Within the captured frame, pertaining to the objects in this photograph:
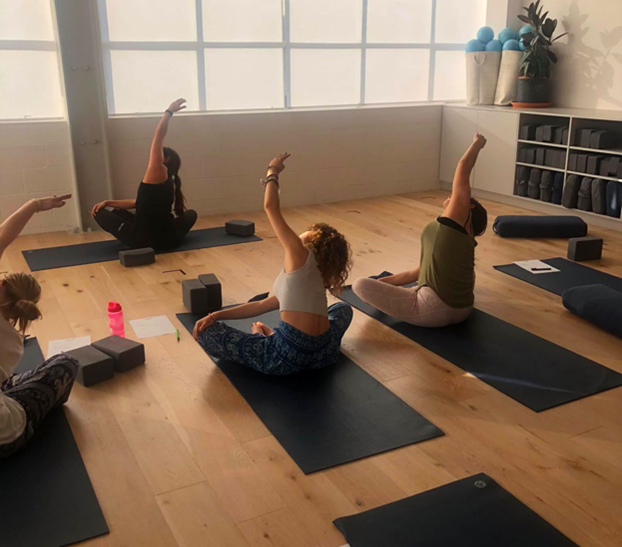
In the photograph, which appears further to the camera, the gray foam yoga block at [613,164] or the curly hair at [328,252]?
the gray foam yoga block at [613,164]

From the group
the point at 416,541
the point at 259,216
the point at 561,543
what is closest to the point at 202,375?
the point at 416,541

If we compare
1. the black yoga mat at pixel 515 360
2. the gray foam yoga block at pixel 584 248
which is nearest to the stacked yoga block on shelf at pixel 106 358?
the black yoga mat at pixel 515 360

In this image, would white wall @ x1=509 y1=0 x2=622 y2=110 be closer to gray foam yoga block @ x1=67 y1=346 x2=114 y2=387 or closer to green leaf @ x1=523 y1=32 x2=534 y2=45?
green leaf @ x1=523 y1=32 x2=534 y2=45

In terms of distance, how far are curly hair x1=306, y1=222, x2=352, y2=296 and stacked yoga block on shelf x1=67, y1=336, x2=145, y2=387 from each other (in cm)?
91

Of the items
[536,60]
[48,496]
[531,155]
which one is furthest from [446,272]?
[536,60]

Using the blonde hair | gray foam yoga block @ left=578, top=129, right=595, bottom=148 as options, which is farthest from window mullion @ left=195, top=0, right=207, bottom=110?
the blonde hair

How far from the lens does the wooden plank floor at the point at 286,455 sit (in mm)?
1927

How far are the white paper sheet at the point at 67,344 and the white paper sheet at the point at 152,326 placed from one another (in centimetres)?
25

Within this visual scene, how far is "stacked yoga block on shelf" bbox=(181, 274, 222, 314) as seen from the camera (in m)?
3.53

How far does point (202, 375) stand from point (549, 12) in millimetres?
5346

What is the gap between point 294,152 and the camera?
6195mm

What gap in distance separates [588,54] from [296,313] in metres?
4.81

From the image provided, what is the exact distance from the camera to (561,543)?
71.4 inches

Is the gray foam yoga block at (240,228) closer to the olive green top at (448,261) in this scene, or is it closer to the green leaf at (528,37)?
the olive green top at (448,261)
